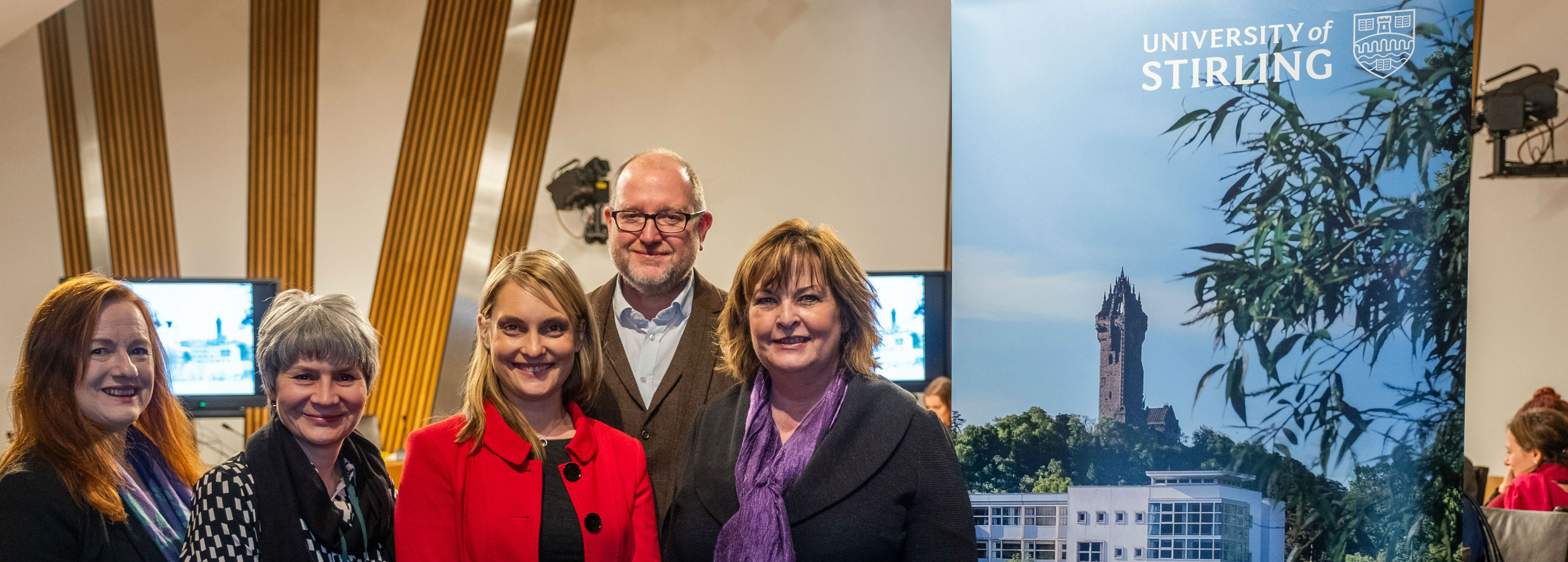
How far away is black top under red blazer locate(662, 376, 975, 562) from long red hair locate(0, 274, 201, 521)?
1.13m

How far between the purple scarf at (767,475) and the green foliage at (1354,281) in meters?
0.96

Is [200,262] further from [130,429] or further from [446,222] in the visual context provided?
[130,429]

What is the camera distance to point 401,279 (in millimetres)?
6234

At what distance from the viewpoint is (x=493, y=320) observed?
2.00 metres

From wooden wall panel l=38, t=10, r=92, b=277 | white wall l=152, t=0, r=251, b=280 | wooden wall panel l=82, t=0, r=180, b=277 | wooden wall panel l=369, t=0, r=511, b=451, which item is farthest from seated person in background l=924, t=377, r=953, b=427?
wooden wall panel l=38, t=10, r=92, b=277

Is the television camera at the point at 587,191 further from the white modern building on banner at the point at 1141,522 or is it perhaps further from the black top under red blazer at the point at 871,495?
the black top under red blazer at the point at 871,495

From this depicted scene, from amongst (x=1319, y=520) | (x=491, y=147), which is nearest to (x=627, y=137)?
(x=491, y=147)

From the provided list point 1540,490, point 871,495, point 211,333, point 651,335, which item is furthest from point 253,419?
point 1540,490

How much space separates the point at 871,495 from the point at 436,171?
5.02m

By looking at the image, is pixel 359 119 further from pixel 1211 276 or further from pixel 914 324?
pixel 1211 276

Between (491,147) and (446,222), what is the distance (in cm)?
54

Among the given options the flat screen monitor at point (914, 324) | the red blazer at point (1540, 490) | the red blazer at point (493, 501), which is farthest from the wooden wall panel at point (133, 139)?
the red blazer at point (1540, 490)

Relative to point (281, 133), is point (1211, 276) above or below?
below

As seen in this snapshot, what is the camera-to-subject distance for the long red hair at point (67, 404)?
6.22 feet
